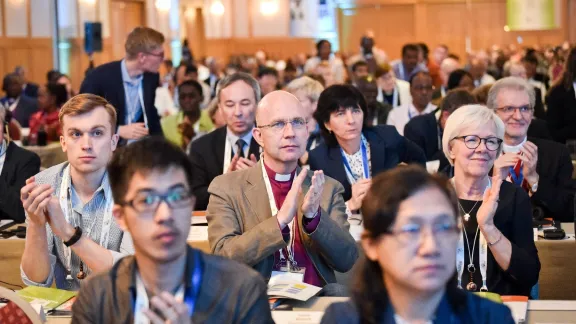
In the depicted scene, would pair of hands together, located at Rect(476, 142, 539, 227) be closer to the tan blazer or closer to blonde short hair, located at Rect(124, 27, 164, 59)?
the tan blazer

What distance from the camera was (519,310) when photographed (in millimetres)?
3100

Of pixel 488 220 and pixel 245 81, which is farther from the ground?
pixel 245 81

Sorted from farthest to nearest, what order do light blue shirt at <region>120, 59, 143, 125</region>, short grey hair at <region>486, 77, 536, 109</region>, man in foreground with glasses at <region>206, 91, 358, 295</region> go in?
light blue shirt at <region>120, 59, 143, 125</region>
short grey hair at <region>486, 77, 536, 109</region>
man in foreground with glasses at <region>206, 91, 358, 295</region>

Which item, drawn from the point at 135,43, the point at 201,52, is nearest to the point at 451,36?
the point at 201,52

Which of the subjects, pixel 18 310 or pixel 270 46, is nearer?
pixel 18 310

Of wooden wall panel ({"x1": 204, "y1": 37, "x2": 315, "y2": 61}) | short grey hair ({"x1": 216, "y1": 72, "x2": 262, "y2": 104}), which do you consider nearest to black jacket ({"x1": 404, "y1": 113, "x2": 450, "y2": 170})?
short grey hair ({"x1": 216, "y1": 72, "x2": 262, "y2": 104})

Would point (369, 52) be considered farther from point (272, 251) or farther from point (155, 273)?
point (155, 273)

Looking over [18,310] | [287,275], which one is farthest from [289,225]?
[18,310]

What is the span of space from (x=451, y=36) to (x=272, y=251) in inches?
991

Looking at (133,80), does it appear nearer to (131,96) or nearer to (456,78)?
(131,96)

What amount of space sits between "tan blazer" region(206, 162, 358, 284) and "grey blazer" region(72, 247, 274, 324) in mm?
1214

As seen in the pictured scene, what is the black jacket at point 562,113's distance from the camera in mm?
7688

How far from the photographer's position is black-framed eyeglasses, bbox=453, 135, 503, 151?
3.87 meters

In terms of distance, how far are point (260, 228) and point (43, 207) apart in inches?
31.5
